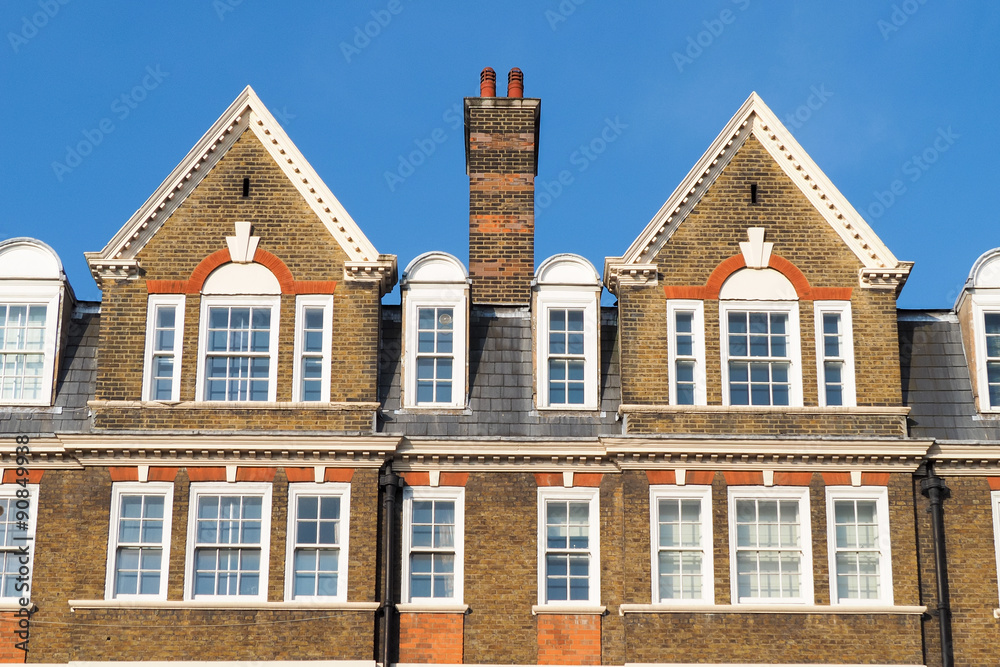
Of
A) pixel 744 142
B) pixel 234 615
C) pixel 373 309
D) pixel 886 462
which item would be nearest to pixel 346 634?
pixel 234 615

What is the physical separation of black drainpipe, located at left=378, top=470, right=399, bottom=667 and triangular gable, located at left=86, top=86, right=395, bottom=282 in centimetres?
407

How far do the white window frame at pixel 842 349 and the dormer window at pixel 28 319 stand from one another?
14641 mm

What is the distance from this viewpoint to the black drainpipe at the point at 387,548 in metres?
25.1

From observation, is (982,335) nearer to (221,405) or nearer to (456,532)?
(456,532)

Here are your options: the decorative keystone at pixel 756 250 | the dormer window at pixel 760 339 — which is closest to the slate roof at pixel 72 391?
the dormer window at pixel 760 339

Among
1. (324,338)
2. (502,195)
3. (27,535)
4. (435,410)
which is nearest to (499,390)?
(435,410)

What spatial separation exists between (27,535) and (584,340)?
11063 mm

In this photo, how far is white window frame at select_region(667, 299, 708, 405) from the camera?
87.4ft

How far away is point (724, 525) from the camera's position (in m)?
25.8

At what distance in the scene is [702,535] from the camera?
25.8m

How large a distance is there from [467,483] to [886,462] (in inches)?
305

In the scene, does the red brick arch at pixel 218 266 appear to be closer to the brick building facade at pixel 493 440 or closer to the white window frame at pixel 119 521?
the brick building facade at pixel 493 440

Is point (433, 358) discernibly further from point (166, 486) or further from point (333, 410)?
point (166, 486)

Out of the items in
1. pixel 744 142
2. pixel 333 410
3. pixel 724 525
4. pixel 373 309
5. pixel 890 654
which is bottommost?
pixel 890 654
